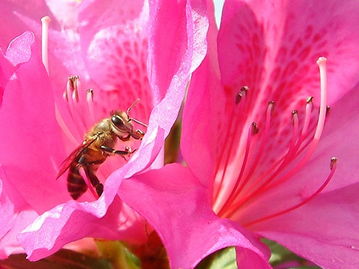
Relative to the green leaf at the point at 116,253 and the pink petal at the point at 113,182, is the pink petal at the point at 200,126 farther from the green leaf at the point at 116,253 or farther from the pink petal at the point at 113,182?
the green leaf at the point at 116,253

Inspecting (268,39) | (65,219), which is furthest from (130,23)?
(65,219)

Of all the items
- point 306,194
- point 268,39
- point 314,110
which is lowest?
point 306,194

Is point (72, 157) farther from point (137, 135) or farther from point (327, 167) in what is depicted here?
point (327, 167)

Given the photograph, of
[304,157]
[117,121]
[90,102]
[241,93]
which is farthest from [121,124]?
[304,157]

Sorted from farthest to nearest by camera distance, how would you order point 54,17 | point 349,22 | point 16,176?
1. point 54,17
2. point 349,22
3. point 16,176

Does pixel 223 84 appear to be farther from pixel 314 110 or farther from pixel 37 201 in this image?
pixel 37 201

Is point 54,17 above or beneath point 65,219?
above
